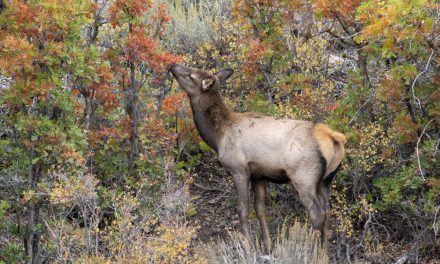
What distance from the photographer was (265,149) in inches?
315

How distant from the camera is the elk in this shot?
774cm

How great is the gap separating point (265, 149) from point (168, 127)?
9.62 ft

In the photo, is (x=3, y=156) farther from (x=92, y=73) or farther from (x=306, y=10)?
(x=306, y=10)

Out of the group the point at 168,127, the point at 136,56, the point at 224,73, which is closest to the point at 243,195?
the point at 224,73

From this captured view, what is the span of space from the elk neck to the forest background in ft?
1.76

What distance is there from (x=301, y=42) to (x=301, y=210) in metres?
A: 2.45

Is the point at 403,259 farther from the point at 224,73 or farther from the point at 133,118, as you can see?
the point at 133,118

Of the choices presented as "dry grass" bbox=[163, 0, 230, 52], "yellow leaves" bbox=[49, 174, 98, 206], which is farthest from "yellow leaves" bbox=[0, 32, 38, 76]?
"dry grass" bbox=[163, 0, 230, 52]

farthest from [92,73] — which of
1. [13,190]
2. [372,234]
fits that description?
[372,234]

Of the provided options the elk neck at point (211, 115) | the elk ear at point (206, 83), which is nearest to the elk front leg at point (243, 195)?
the elk neck at point (211, 115)

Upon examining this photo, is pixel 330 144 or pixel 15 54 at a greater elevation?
pixel 15 54

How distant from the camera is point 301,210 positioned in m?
9.55

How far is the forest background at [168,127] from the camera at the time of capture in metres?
7.22

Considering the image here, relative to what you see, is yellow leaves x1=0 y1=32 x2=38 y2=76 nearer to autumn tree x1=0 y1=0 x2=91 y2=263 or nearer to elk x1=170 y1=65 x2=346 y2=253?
autumn tree x1=0 y1=0 x2=91 y2=263
